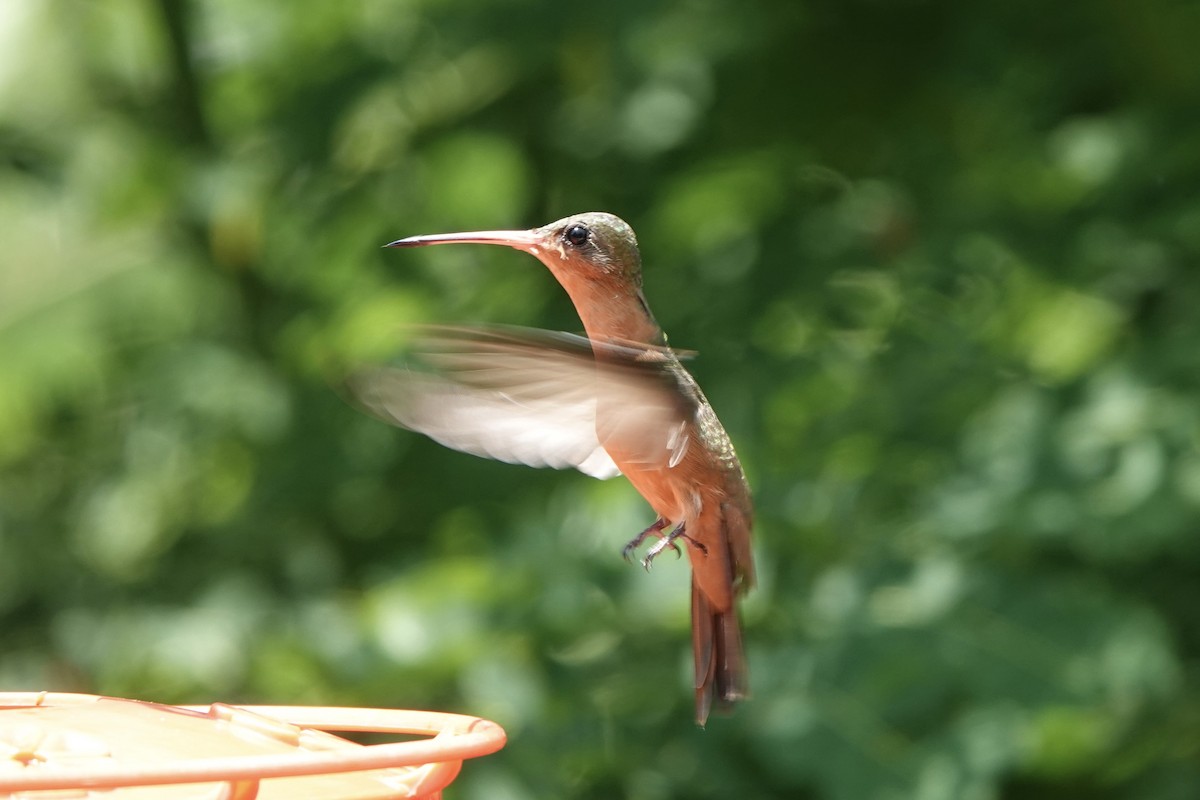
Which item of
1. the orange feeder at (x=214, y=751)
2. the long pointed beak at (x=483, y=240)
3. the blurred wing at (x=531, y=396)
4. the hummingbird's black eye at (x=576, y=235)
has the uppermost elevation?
the hummingbird's black eye at (x=576, y=235)

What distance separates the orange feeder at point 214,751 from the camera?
1.58m

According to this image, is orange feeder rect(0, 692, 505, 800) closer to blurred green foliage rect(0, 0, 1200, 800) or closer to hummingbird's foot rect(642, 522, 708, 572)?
hummingbird's foot rect(642, 522, 708, 572)

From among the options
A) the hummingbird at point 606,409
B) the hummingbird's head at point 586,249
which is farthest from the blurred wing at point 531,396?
the hummingbird's head at point 586,249

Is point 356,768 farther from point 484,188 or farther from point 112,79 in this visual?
point 112,79

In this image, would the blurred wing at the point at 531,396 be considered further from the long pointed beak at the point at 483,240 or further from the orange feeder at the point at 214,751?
the orange feeder at the point at 214,751

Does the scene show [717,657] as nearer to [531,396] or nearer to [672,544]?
[672,544]

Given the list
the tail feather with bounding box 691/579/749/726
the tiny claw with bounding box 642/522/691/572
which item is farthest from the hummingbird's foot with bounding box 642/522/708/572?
the tail feather with bounding box 691/579/749/726

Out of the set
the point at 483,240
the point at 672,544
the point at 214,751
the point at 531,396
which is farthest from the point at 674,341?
the point at 214,751

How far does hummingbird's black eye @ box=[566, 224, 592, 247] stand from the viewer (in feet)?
8.97

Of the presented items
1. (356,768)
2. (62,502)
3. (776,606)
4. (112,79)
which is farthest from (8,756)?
(62,502)

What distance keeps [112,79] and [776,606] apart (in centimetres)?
324

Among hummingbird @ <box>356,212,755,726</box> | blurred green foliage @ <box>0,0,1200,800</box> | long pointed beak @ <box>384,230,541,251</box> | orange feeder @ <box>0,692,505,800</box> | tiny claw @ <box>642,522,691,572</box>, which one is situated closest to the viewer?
orange feeder @ <box>0,692,505,800</box>

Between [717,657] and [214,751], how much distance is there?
48.3 inches

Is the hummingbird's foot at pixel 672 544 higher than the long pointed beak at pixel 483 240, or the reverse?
the long pointed beak at pixel 483 240
